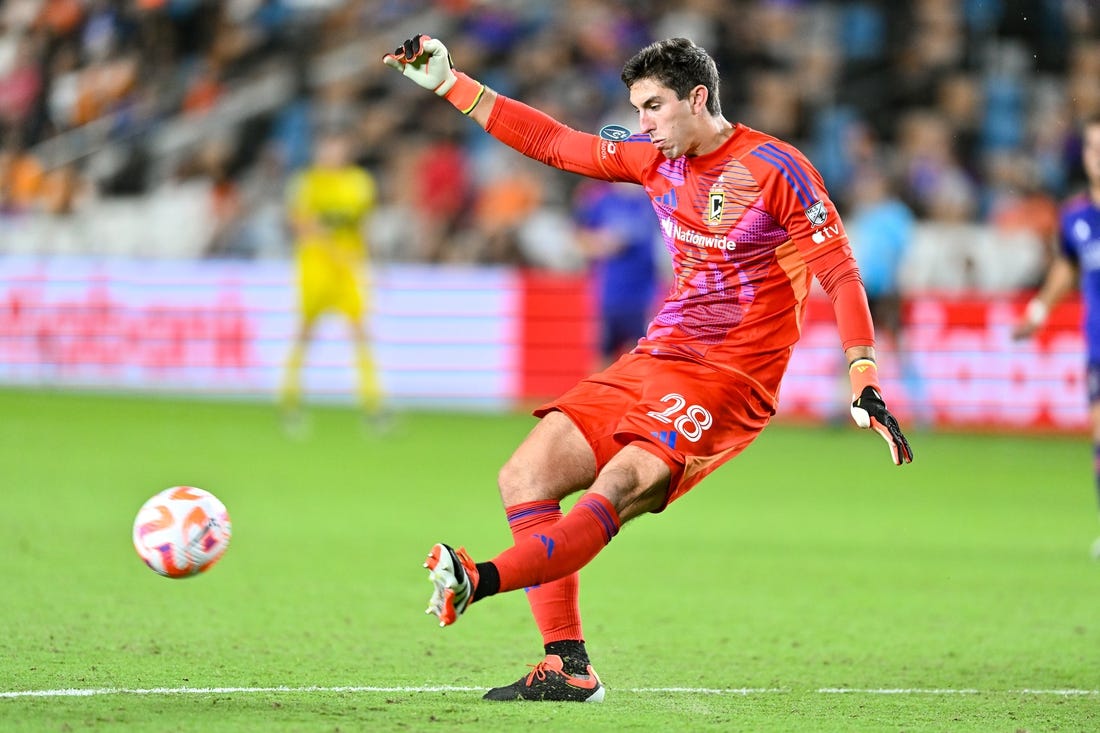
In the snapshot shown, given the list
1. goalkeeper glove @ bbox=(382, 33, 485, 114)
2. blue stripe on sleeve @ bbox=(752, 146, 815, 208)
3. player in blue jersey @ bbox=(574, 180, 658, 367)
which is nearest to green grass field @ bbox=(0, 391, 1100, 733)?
blue stripe on sleeve @ bbox=(752, 146, 815, 208)

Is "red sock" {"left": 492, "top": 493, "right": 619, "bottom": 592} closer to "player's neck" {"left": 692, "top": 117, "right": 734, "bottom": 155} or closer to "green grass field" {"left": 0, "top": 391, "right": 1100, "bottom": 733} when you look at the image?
"green grass field" {"left": 0, "top": 391, "right": 1100, "bottom": 733}

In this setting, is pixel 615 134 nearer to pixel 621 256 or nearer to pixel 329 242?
pixel 329 242

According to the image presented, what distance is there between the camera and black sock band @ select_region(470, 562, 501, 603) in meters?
5.05

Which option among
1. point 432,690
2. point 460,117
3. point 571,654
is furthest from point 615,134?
point 460,117

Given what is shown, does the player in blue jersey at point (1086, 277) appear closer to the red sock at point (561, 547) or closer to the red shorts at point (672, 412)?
the red shorts at point (672, 412)

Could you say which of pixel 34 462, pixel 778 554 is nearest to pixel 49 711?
pixel 778 554

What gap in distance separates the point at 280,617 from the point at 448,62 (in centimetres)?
242

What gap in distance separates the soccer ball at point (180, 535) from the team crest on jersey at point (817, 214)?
2196 millimetres

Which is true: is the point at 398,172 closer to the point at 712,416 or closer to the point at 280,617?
the point at 280,617

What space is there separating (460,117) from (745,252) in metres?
15.8

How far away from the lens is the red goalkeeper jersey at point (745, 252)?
220 inches

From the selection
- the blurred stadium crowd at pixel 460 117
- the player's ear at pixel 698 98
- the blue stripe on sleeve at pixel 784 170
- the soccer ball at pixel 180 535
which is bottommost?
the soccer ball at pixel 180 535

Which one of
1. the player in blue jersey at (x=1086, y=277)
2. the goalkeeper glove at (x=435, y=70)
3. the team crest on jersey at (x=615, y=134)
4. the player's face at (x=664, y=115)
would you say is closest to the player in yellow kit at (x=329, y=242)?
the player in blue jersey at (x=1086, y=277)

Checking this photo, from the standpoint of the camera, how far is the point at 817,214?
5594 millimetres
